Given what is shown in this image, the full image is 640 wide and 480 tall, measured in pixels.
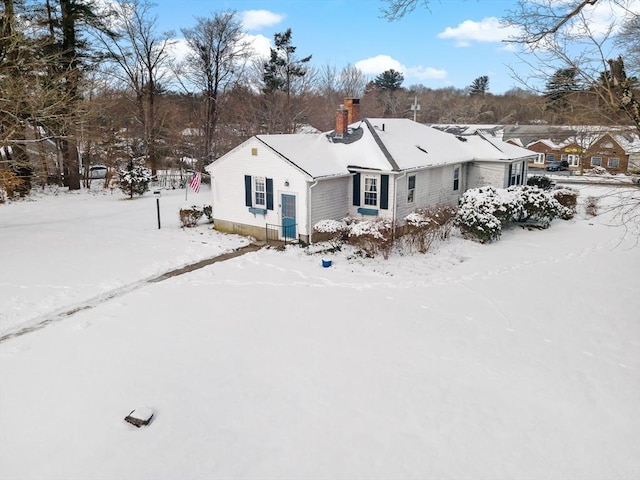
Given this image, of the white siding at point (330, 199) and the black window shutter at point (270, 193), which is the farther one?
the black window shutter at point (270, 193)

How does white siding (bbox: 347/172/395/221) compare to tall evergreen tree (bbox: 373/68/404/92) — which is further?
tall evergreen tree (bbox: 373/68/404/92)

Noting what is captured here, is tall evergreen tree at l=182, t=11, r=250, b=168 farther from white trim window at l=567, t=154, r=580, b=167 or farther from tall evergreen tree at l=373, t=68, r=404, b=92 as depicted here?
tall evergreen tree at l=373, t=68, r=404, b=92

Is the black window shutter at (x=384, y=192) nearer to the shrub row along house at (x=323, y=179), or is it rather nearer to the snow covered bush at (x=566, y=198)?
the shrub row along house at (x=323, y=179)

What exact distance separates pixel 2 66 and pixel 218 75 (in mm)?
21943

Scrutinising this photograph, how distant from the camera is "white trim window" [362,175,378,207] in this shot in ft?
61.2

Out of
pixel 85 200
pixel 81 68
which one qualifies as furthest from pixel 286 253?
pixel 81 68

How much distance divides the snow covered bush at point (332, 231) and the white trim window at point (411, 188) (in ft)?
10.7

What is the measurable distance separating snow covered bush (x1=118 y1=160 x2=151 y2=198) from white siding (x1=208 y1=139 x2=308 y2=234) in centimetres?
993

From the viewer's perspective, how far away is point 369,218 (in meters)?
18.7

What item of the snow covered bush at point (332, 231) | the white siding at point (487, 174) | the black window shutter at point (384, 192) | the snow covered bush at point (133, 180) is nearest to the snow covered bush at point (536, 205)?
the white siding at point (487, 174)

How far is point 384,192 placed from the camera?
1839cm

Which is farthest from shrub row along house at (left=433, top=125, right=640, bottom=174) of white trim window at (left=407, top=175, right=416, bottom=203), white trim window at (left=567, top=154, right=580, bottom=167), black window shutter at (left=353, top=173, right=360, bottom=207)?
black window shutter at (left=353, top=173, right=360, bottom=207)

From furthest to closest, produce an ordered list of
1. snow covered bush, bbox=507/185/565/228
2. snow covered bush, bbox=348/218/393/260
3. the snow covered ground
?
snow covered bush, bbox=507/185/565/228, snow covered bush, bbox=348/218/393/260, the snow covered ground

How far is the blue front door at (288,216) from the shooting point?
17688mm
